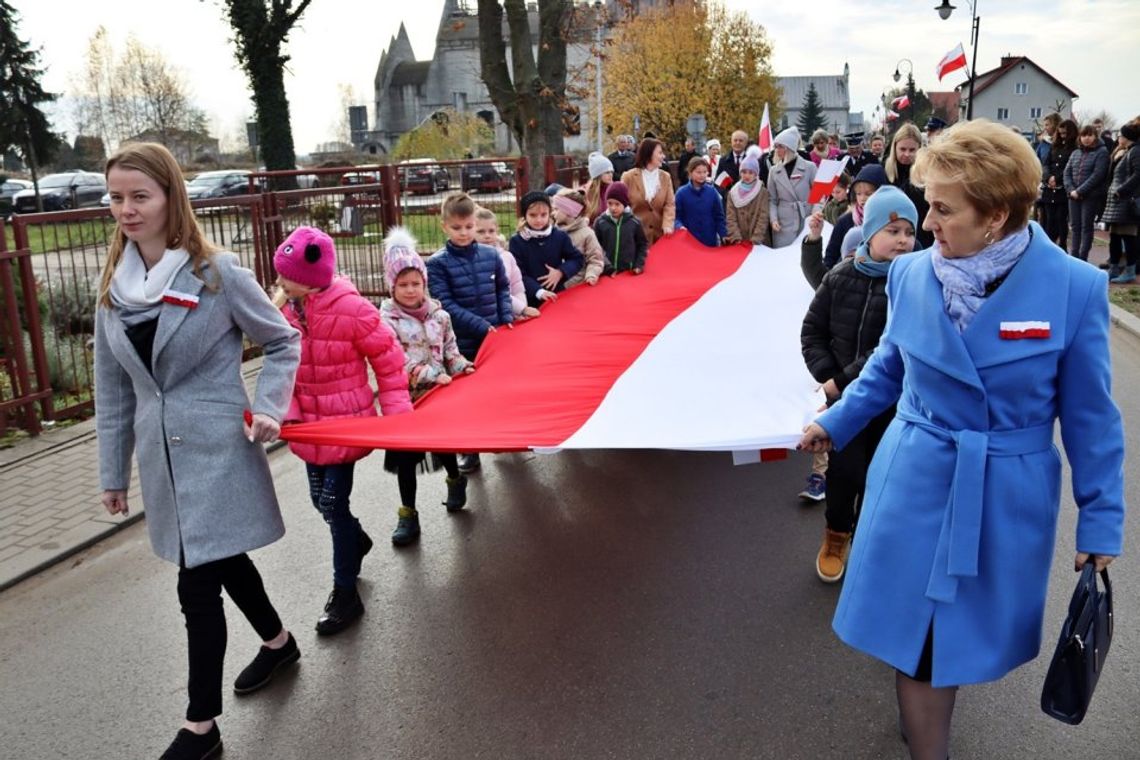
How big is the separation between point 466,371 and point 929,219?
2.89m

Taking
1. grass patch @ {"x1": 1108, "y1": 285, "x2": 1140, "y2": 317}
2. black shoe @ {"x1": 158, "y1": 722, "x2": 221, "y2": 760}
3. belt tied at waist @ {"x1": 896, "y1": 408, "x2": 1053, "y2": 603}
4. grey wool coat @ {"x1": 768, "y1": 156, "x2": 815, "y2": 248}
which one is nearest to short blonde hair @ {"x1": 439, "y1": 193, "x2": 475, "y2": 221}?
black shoe @ {"x1": 158, "y1": 722, "x2": 221, "y2": 760}

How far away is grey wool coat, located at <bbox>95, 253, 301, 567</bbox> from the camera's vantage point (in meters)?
3.05

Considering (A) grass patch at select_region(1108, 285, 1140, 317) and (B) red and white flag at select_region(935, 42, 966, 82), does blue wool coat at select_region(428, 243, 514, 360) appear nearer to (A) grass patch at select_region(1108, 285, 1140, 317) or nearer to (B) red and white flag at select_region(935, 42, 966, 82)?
(A) grass patch at select_region(1108, 285, 1140, 317)

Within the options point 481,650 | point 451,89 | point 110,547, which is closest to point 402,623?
point 481,650

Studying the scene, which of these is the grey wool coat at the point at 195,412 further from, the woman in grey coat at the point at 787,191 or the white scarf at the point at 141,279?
the woman in grey coat at the point at 787,191

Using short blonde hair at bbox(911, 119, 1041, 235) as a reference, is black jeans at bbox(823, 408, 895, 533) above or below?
below

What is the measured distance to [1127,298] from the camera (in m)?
11.6

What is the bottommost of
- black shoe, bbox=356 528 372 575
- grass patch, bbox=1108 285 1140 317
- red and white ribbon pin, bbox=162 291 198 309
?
grass patch, bbox=1108 285 1140 317

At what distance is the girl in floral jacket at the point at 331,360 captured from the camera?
12.5ft

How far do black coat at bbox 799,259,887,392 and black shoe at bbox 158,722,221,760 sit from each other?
276cm

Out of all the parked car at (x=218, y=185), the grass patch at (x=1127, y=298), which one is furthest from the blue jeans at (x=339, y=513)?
the parked car at (x=218, y=185)

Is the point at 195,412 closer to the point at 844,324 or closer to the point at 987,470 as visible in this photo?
the point at 987,470

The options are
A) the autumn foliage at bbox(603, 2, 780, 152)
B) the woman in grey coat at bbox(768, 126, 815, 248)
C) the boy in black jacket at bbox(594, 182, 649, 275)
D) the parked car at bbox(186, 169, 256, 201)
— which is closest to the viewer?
the boy in black jacket at bbox(594, 182, 649, 275)

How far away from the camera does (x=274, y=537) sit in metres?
3.29
